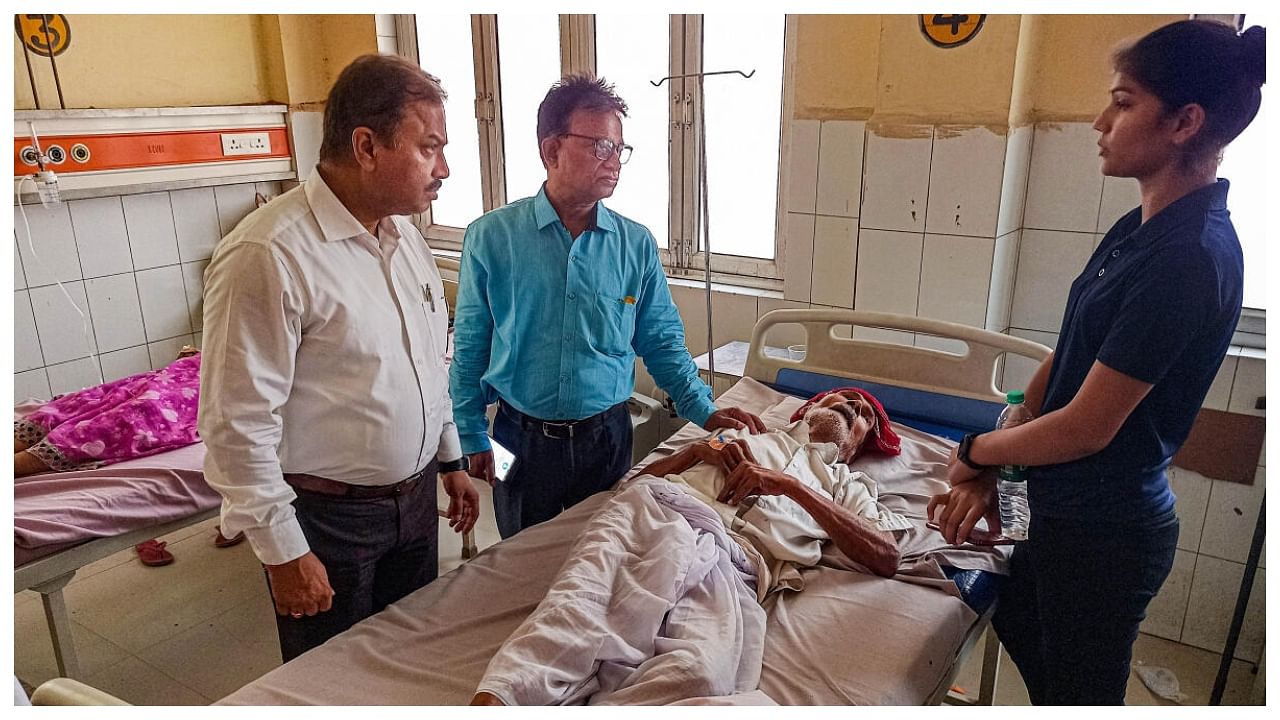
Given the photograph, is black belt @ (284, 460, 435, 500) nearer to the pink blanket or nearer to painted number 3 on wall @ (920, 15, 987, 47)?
the pink blanket

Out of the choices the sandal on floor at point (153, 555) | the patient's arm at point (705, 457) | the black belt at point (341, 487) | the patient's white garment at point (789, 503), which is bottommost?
the sandal on floor at point (153, 555)

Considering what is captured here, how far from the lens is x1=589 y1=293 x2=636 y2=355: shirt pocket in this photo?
2.28 meters

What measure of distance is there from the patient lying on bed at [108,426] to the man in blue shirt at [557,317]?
1170mm

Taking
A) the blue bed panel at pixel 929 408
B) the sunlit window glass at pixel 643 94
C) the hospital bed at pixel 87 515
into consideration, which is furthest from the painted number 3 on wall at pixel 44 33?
the blue bed panel at pixel 929 408

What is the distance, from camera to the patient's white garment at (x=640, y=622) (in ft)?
4.70

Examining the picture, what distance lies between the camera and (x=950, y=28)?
2.69 metres

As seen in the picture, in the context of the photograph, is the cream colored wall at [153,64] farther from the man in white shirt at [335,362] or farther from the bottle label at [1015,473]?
the bottle label at [1015,473]

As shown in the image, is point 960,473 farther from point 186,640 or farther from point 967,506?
point 186,640

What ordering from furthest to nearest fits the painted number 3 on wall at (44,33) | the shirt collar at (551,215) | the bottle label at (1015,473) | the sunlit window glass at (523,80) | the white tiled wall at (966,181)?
the sunlit window glass at (523,80) → the painted number 3 on wall at (44,33) → the white tiled wall at (966,181) → the shirt collar at (551,215) → the bottle label at (1015,473)

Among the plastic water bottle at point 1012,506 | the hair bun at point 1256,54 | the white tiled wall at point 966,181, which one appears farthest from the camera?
the white tiled wall at point 966,181

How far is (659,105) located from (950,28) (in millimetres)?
1426

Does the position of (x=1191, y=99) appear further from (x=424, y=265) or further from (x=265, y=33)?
(x=265, y=33)

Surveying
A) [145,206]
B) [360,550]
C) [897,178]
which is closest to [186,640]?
[360,550]

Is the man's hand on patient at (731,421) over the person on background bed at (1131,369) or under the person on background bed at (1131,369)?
under
